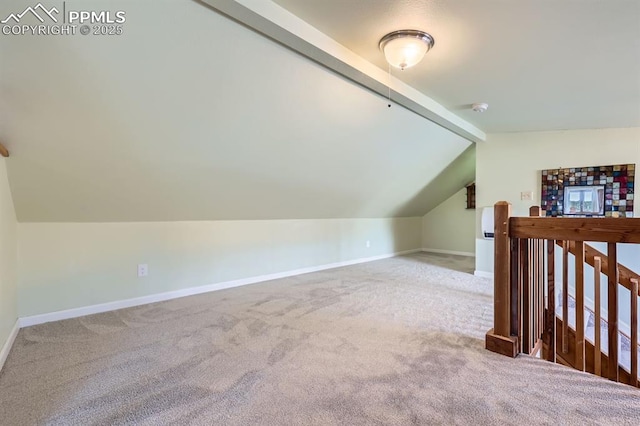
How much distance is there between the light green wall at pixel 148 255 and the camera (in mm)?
2486

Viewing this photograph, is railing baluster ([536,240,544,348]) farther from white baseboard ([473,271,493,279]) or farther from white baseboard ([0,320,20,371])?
white baseboard ([0,320,20,371])

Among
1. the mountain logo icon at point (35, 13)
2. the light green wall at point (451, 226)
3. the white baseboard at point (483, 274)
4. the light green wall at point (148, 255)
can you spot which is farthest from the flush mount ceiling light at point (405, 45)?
the light green wall at point (451, 226)

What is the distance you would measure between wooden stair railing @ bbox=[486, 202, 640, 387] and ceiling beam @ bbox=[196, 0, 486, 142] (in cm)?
133

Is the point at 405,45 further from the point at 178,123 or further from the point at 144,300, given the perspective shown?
the point at 144,300

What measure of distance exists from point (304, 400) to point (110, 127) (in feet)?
6.62

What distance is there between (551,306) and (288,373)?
6.39 ft

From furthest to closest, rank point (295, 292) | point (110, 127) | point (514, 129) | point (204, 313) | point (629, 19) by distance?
point (514, 129), point (295, 292), point (204, 313), point (110, 127), point (629, 19)

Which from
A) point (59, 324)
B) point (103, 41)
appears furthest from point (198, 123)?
point (59, 324)

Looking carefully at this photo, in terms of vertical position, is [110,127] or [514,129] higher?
[514,129]

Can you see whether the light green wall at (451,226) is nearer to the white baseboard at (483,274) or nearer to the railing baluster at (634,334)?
the white baseboard at (483,274)

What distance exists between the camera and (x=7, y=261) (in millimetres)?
2094

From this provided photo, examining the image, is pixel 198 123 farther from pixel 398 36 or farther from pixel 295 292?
pixel 295 292

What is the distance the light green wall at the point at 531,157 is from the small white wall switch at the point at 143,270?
401cm

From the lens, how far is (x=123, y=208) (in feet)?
8.96
